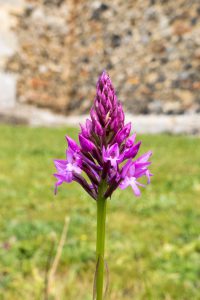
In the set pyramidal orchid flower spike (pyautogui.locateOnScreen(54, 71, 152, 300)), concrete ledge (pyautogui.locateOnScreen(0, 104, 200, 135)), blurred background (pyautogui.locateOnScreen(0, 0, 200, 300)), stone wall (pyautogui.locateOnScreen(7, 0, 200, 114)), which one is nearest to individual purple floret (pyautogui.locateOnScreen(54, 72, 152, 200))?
pyramidal orchid flower spike (pyautogui.locateOnScreen(54, 71, 152, 300))

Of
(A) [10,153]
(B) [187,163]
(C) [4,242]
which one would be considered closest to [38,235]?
(C) [4,242]

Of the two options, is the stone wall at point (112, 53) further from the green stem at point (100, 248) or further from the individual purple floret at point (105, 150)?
the green stem at point (100, 248)

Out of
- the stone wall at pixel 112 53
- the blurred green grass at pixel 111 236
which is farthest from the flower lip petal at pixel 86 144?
A: the stone wall at pixel 112 53

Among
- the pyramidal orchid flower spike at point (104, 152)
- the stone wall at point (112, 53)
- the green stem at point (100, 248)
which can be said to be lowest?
the green stem at point (100, 248)

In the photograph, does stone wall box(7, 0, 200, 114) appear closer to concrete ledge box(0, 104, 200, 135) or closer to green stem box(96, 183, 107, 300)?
concrete ledge box(0, 104, 200, 135)

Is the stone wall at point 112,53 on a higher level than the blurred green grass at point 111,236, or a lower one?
higher

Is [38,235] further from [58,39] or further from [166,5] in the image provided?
[58,39]

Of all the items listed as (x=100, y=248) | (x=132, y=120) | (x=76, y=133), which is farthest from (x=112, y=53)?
(x=100, y=248)
